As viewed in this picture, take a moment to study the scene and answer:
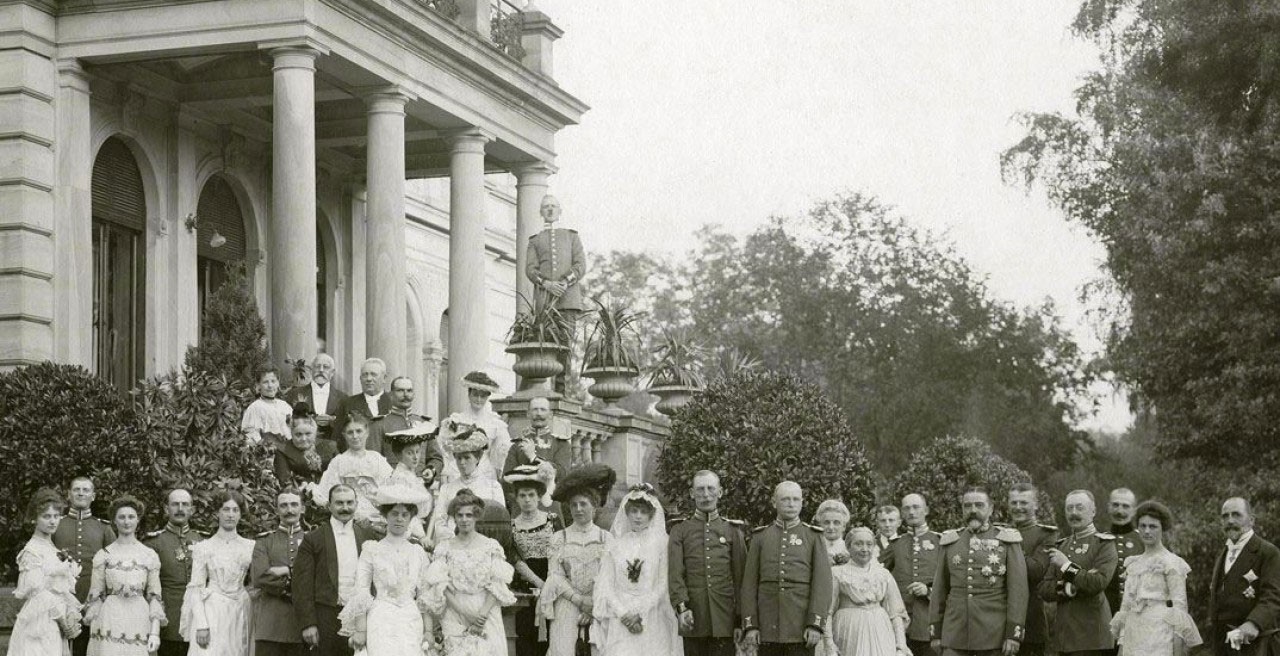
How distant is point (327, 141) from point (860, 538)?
16.6 meters

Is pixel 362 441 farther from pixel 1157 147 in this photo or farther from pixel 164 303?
pixel 1157 147

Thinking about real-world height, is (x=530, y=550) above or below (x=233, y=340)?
below

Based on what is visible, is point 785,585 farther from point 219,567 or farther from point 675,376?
point 675,376

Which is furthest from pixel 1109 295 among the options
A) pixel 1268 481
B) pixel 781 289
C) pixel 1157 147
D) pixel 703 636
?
pixel 703 636

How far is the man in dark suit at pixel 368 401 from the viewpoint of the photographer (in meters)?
17.3

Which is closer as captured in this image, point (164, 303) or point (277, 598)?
point (277, 598)

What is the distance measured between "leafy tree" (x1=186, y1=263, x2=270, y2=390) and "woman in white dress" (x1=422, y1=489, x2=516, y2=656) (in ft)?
26.3

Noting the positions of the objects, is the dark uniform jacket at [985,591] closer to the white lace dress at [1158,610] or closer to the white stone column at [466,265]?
the white lace dress at [1158,610]

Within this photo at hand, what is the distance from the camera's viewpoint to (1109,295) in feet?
126

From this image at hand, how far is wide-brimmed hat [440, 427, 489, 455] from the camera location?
15578 millimetres

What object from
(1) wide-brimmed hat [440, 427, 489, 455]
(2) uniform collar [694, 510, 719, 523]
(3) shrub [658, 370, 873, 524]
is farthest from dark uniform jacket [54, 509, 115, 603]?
(3) shrub [658, 370, 873, 524]

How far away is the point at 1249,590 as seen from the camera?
14250mm

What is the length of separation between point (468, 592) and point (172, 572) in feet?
9.72

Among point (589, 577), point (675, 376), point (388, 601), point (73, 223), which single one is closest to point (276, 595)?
point (388, 601)
